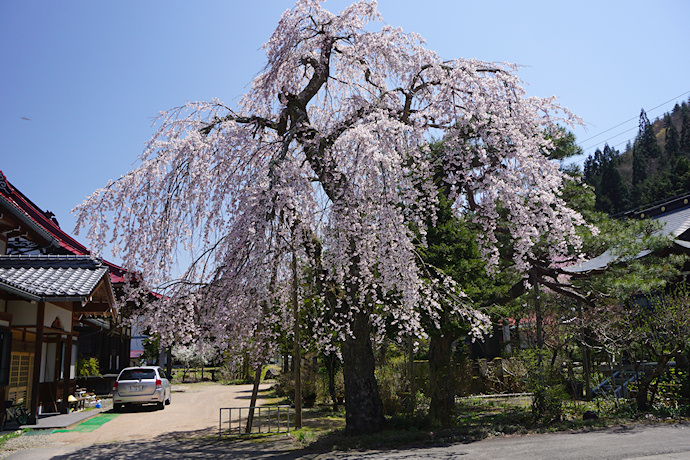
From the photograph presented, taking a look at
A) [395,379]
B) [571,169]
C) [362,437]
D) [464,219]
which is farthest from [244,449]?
[571,169]

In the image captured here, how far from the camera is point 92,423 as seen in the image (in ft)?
45.0

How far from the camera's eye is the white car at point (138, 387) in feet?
53.9

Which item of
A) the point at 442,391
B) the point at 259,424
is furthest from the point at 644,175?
the point at 259,424

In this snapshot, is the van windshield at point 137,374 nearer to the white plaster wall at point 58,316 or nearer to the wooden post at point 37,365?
the white plaster wall at point 58,316

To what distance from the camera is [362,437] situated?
31.1 ft

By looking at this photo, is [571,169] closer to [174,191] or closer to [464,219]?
[464,219]

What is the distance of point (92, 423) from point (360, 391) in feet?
28.1

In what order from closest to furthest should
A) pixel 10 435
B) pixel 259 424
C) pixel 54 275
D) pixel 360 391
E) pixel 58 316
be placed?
pixel 360 391
pixel 10 435
pixel 259 424
pixel 54 275
pixel 58 316

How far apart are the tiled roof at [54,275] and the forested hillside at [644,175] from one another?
142ft

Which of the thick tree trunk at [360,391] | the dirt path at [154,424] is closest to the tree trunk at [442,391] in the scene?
the thick tree trunk at [360,391]

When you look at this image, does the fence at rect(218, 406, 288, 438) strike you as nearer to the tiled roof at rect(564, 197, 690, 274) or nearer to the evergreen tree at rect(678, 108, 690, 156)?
the tiled roof at rect(564, 197, 690, 274)

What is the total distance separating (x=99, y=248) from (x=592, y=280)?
11261 millimetres

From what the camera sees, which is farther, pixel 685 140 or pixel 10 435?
pixel 685 140

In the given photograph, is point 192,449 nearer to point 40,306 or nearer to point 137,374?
point 40,306
